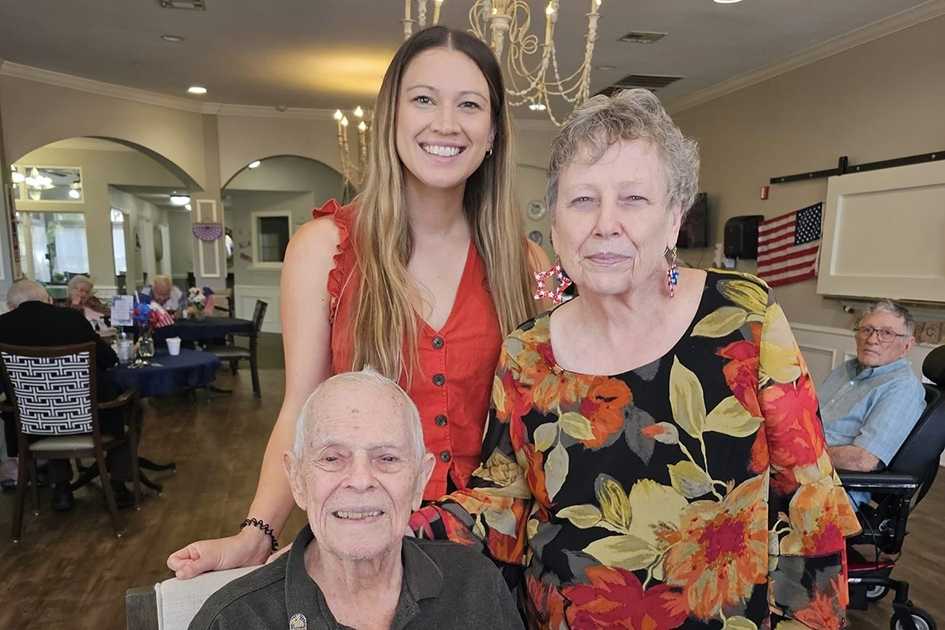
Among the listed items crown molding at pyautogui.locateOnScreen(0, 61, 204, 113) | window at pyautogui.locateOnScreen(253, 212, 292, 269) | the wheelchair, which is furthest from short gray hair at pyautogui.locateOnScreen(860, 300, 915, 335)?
window at pyautogui.locateOnScreen(253, 212, 292, 269)

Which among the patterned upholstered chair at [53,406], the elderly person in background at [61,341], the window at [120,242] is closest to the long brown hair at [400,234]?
the patterned upholstered chair at [53,406]

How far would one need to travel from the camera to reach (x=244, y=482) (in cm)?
425

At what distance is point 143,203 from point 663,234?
1677 centimetres

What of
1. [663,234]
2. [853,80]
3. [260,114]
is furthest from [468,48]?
[260,114]

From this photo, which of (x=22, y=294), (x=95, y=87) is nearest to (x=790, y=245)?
(x=22, y=294)

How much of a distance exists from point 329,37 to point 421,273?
4.72 metres

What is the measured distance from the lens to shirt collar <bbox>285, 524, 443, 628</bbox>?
3.12 feet

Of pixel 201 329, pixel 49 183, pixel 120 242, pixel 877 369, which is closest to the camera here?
pixel 877 369

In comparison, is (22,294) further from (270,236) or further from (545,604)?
(270,236)

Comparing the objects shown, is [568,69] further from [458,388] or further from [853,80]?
[458,388]

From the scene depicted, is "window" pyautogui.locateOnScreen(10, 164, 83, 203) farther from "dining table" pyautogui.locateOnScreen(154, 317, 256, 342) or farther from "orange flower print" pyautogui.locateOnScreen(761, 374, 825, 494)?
"orange flower print" pyautogui.locateOnScreen(761, 374, 825, 494)

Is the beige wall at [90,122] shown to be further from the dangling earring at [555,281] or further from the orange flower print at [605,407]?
the orange flower print at [605,407]

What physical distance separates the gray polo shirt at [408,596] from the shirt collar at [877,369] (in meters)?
2.37

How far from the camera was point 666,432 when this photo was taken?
1.03 metres
